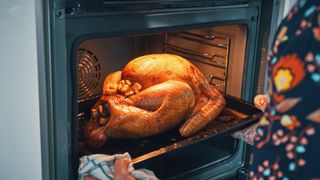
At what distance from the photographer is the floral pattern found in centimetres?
55

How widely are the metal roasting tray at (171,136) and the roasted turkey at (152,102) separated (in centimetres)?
2

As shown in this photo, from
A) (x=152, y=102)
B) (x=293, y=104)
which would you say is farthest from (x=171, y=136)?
(x=293, y=104)

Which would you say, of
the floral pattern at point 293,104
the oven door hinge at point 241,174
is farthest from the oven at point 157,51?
the floral pattern at point 293,104

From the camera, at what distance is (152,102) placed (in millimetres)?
1223

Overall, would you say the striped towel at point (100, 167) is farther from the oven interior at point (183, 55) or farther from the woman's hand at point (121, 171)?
the oven interior at point (183, 55)

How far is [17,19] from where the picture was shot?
2.81 ft

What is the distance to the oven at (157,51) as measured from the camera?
94 cm

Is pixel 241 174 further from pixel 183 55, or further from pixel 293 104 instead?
pixel 293 104

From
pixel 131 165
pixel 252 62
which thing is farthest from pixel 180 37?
pixel 131 165

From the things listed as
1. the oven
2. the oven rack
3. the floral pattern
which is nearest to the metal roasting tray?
the oven

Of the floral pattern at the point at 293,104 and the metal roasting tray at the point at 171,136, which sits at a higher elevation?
the floral pattern at the point at 293,104

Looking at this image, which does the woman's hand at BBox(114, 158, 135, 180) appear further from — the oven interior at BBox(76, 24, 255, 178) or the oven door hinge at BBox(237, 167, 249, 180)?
the oven door hinge at BBox(237, 167, 249, 180)

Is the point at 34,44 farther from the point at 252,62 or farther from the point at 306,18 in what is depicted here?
the point at 252,62

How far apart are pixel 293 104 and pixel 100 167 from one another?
56 cm
